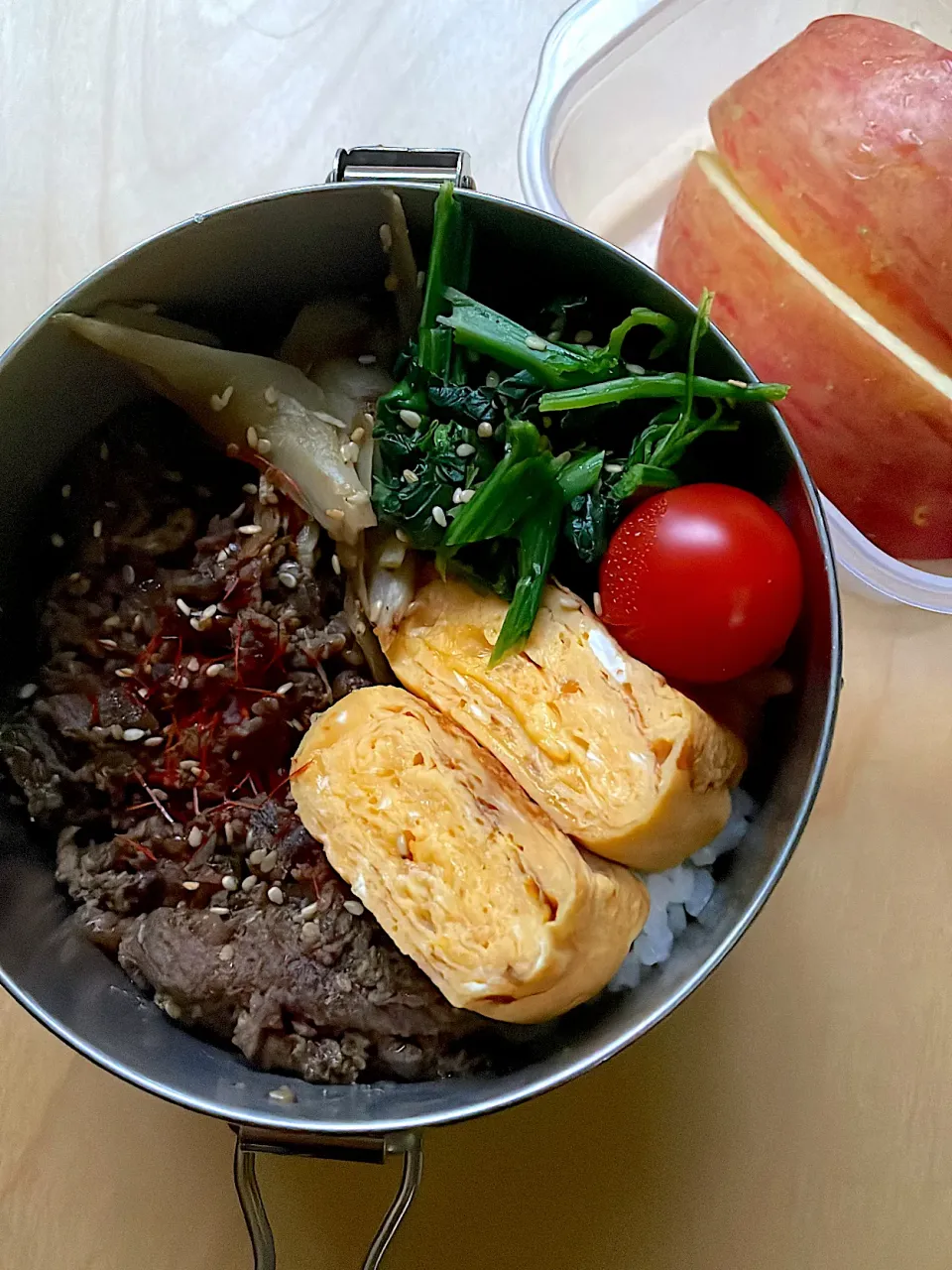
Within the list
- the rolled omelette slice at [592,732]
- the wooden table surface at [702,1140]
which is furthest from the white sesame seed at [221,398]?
the wooden table surface at [702,1140]

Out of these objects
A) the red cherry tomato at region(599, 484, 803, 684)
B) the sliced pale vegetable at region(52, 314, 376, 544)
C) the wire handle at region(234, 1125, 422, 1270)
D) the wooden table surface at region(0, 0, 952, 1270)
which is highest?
the sliced pale vegetable at region(52, 314, 376, 544)

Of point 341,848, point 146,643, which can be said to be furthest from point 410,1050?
point 146,643

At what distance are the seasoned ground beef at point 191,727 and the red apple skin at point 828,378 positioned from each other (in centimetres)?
58

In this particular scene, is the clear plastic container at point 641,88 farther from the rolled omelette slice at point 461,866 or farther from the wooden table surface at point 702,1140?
the rolled omelette slice at point 461,866

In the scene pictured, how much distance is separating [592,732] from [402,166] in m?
0.62

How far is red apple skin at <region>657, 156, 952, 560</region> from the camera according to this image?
3.89 ft

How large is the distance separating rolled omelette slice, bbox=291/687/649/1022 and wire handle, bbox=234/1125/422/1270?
172 millimetres

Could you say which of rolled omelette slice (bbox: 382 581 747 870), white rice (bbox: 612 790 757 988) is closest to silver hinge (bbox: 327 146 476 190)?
rolled omelette slice (bbox: 382 581 747 870)

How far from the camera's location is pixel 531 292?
3.82 ft

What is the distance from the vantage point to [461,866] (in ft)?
3.26

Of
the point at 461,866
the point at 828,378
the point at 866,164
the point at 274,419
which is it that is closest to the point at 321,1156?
the point at 461,866

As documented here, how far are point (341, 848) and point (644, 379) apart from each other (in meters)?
0.58

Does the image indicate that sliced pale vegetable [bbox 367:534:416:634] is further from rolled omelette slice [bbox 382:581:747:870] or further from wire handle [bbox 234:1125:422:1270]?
wire handle [bbox 234:1125:422:1270]

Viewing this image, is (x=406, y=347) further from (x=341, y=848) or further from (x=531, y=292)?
(x=341, y=848)
